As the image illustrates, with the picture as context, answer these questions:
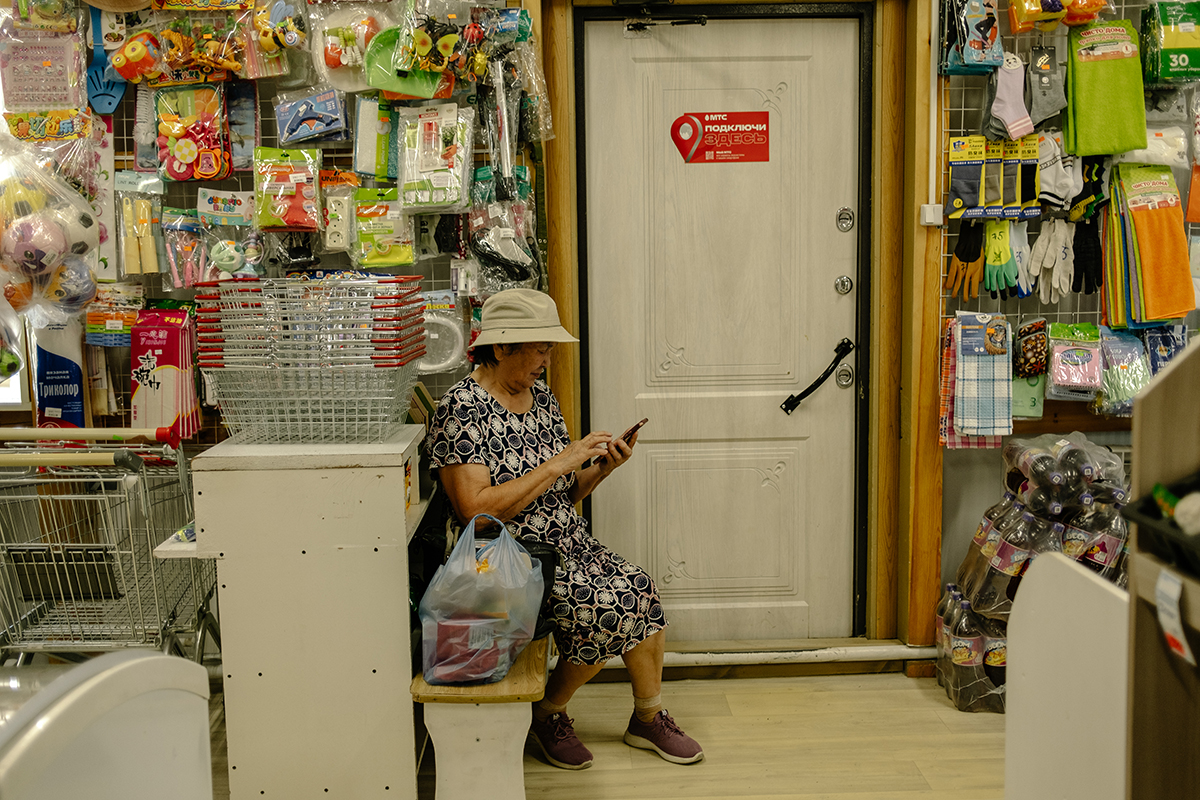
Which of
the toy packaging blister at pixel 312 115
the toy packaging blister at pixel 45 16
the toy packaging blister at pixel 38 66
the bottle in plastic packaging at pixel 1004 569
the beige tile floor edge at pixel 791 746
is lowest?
the beige tile floor edge at pixel 791 746

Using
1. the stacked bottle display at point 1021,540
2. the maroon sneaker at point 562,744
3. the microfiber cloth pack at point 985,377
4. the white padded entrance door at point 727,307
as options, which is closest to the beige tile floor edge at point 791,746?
the maroon sneaker at point 562,744

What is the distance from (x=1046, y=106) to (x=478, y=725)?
2428 millimetres

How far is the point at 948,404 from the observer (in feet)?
9.61

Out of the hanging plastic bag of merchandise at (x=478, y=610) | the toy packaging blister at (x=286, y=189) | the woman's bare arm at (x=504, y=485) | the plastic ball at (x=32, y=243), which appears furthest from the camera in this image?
the toy packaging blister at (x=286, y=189)

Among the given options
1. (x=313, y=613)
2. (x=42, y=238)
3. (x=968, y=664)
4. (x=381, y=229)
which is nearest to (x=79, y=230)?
(x=42, y=238)

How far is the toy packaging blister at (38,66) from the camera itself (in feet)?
8.77

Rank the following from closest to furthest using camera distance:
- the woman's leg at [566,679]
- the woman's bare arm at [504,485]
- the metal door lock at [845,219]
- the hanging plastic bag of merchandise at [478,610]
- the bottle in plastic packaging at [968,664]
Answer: the hanging plastic bag of merchandise at [478,610]
the woman's bare arm at [504,485]
the woman's leg at [566,679]
the bottle in plastic packaging at [968,664]
the metal door lock at [845,219]

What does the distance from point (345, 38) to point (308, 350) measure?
40.7 inches

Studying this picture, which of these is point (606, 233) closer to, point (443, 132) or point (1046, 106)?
point (443, 132)

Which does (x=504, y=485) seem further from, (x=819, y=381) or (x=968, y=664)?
(x=968, y=664)

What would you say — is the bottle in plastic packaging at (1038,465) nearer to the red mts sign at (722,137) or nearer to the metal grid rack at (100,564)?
the red mts sign at (722,137)

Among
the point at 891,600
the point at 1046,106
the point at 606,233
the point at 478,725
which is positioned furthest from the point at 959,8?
the point at 478,725

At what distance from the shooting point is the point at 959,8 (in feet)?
9.00

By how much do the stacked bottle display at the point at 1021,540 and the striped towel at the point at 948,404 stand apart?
13 cm
